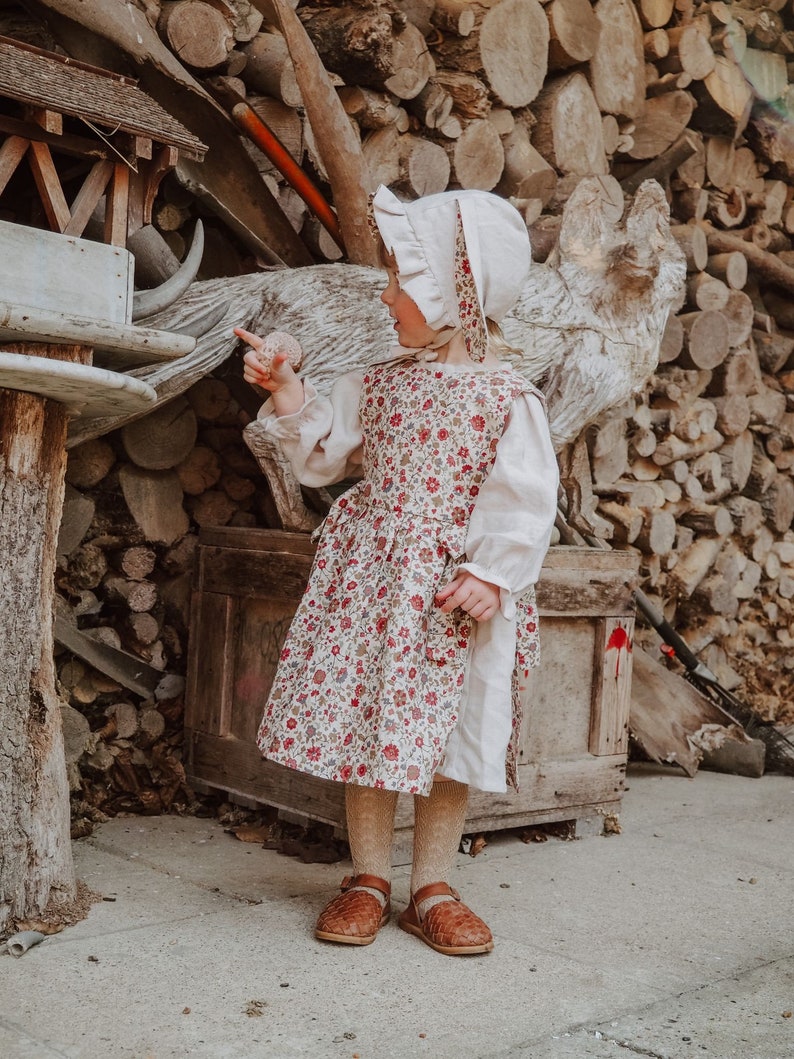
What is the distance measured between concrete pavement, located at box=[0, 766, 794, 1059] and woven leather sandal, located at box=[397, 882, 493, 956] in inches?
1.0

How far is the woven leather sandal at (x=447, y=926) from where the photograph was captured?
2.30 metres

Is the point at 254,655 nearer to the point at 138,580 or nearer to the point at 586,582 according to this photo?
the point at 138,580

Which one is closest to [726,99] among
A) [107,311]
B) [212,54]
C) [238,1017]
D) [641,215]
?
[641,215]

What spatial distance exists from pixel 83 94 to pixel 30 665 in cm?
111

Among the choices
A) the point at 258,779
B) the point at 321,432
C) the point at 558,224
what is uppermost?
the point at 558,224

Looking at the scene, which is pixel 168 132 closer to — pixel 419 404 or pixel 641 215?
pixel 419 404

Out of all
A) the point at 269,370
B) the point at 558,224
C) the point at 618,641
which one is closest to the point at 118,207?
the point at 269,370

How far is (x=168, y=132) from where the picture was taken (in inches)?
89.4

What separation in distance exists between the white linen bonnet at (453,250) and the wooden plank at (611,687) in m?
1.31

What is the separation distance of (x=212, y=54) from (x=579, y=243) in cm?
117

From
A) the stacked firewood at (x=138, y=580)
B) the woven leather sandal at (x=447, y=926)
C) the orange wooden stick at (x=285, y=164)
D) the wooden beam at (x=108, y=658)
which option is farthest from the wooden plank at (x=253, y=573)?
the orange wooden stick at (x=285, y=164)

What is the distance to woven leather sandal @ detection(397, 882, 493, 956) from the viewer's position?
2299mm

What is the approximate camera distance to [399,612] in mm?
2281

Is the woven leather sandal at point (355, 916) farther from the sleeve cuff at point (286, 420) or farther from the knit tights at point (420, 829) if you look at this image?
the sleeve cuff at point (286, 420)
